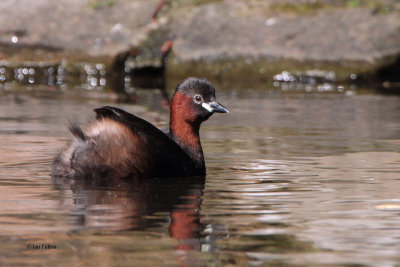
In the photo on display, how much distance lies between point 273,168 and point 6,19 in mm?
12936

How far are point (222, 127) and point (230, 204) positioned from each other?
503 centimetres

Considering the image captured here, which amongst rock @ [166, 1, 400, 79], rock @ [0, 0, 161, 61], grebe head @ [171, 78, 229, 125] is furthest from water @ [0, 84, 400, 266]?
rock @ [0, 0, 161, 61]

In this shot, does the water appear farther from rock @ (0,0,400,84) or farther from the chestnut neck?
rock @ (0,0,400,84)

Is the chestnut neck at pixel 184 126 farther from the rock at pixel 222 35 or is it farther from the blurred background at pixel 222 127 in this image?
the rock at pixel 222 35

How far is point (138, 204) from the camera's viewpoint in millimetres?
5910

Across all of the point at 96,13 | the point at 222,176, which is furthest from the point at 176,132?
the point at 96,13

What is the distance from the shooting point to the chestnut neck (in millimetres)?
7426

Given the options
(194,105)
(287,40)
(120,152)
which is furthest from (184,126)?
(287,40)

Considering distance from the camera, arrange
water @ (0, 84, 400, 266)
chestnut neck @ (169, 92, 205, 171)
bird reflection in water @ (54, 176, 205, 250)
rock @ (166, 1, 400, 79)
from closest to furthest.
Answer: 1. water @ (0, 84, 400, 266)
2. bird reflection in water @ (54, 176, 205, 250)
3. chestnut neck @ (169, 92, 205, 171)
4. rock @ (166, 1, 400, 79)

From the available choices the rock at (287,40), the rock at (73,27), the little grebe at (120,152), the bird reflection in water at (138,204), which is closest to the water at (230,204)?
the bird reflection in water at (138,204)

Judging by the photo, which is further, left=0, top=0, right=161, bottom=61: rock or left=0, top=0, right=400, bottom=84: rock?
left=0, top=0, right=161, bottom=61: rock

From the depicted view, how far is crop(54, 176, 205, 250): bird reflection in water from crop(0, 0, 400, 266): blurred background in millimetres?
19

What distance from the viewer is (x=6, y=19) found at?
1944 centimetres

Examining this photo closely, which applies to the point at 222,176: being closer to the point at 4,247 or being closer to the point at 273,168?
the point at 273,168
